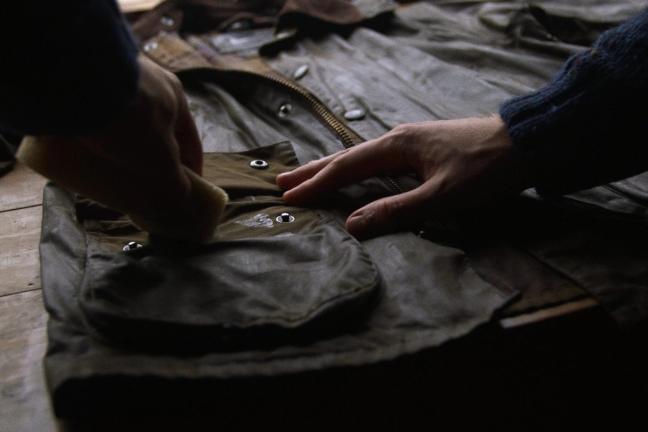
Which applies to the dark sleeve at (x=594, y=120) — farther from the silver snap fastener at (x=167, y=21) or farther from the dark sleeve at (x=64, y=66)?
the silver snap fastener at (x=167, y=21)

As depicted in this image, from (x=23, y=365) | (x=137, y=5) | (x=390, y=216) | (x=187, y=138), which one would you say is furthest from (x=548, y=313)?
(x=137, y=5)

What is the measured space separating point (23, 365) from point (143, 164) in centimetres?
30

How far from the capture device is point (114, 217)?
0.71 m

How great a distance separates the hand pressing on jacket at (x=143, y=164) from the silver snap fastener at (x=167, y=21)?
912 millimetres


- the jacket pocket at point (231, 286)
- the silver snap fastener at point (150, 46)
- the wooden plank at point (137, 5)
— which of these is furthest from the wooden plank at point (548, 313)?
the wooden plank at point (137, 5)

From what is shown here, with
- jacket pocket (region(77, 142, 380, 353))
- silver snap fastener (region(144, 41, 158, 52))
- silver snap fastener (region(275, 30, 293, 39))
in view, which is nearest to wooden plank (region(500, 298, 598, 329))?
jacket pocket (region(77, 142, 380, 353))

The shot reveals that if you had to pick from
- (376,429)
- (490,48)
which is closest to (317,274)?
(376,429)

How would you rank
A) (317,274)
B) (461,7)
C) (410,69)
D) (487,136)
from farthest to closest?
(461,7)
(410,69)
(487,136)
(317,274)

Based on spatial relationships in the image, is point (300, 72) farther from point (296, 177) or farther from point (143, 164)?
point (143, 164)

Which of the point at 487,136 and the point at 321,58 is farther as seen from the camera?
the point at 321,58

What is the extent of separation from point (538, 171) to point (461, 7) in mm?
935

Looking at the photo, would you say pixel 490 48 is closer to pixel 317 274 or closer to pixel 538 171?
pixel 538 171

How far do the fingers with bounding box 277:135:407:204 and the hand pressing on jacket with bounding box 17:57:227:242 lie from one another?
0.55 ft

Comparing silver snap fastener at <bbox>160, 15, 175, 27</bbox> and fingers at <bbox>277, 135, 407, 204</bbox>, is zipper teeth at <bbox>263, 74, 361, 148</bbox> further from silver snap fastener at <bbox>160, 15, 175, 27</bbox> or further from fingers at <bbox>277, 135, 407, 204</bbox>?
silver snap fastener at <bbox>160, 15, 175, 27</bbox>
